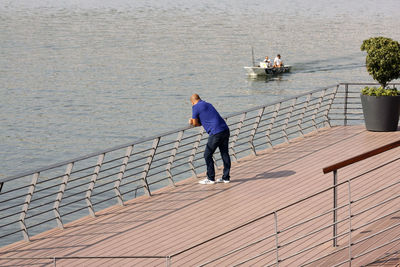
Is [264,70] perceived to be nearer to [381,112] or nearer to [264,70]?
[264,70]

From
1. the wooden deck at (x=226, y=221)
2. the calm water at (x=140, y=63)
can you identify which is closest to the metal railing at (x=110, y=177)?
the wooden deck at (x=226, y=221)

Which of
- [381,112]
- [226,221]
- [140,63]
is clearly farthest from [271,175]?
[140,63]

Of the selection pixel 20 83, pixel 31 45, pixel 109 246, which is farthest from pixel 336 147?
pixel 31 45

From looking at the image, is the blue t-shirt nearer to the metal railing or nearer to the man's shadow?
the metal railing

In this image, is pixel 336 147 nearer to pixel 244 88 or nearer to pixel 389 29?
pixel 244 88

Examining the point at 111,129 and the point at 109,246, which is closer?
the point at 109,246

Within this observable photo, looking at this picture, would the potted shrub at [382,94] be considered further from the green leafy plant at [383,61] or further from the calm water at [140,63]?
the calm water at [140,63]

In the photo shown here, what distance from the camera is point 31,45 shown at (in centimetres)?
7500

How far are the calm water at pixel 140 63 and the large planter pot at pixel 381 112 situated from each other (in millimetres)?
21023

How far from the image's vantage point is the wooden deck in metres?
8.68

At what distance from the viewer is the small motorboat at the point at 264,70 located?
63562 mm

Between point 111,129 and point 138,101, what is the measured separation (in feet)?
29.4

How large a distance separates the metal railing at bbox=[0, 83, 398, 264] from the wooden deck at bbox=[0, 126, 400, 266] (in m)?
0.37

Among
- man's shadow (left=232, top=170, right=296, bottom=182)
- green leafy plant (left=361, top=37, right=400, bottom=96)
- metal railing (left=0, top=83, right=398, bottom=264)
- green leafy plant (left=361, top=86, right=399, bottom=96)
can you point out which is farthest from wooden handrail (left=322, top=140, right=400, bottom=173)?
green leafy plant (left=361, top=37, right=400, bottom=96)
